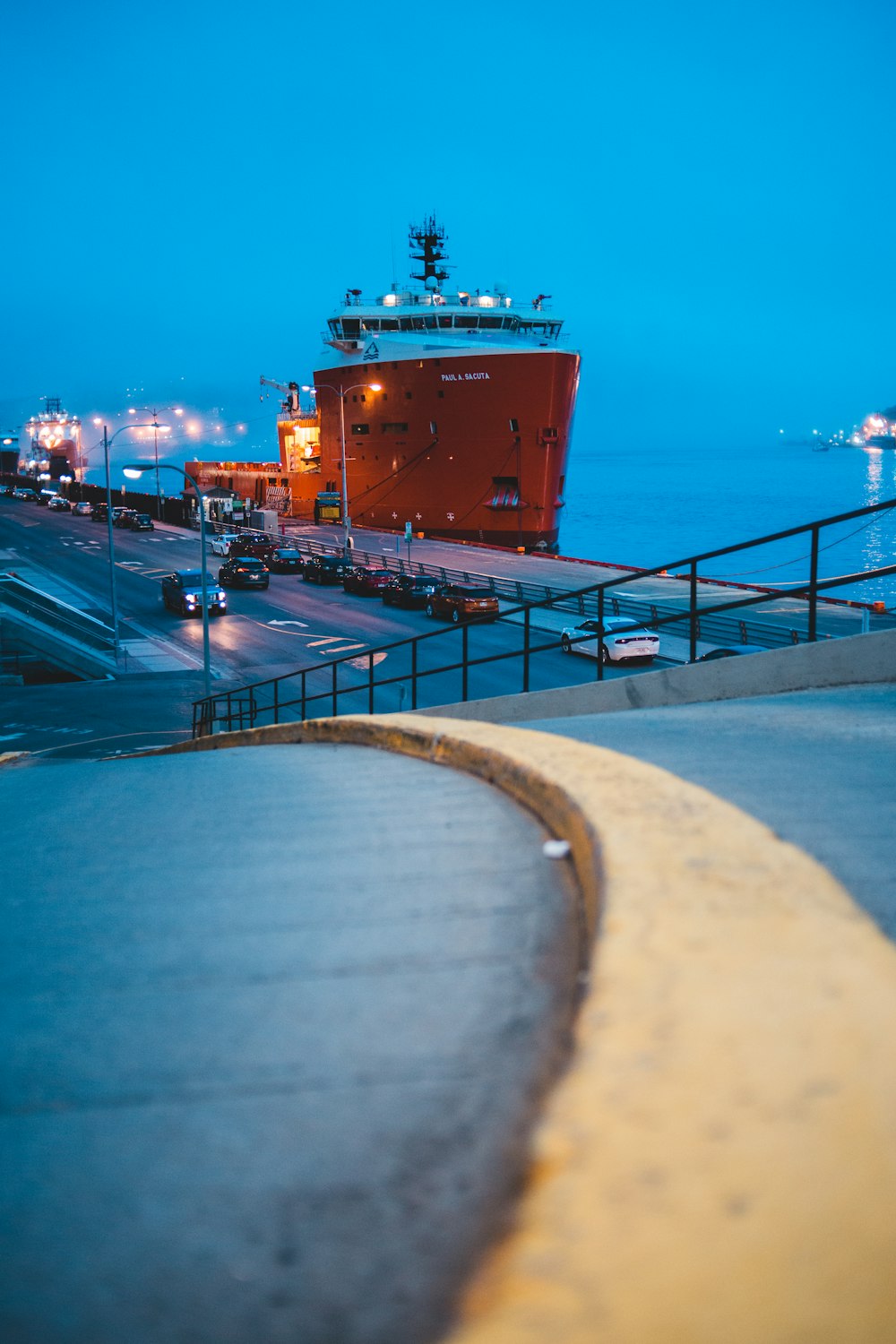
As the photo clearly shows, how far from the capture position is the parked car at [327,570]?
4575 centimetres

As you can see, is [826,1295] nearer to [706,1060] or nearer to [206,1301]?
[706,1060]

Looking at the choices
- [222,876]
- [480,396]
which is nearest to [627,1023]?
[222,876]

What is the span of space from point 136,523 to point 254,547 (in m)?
21.0

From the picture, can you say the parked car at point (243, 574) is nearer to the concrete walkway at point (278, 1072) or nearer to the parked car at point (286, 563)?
the parked car at point (286, 563)

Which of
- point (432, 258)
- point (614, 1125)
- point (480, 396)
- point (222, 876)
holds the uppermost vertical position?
point (432, 258)

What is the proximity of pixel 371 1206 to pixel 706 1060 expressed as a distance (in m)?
0.70

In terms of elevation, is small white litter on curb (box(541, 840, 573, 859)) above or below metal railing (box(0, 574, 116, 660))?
above

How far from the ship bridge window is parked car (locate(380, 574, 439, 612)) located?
62.7 ft

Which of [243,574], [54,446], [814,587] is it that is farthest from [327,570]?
[54,446]

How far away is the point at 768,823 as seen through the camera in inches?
149

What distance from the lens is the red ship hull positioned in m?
55.8

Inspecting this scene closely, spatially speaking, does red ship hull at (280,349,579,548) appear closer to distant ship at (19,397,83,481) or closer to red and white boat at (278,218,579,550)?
red and white boat at (278,218,579,550)

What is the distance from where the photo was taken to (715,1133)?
196 cm

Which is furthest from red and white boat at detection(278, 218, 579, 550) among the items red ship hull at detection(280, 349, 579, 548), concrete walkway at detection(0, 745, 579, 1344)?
concrete walkway at detection(0, 745, 579, 1344)
